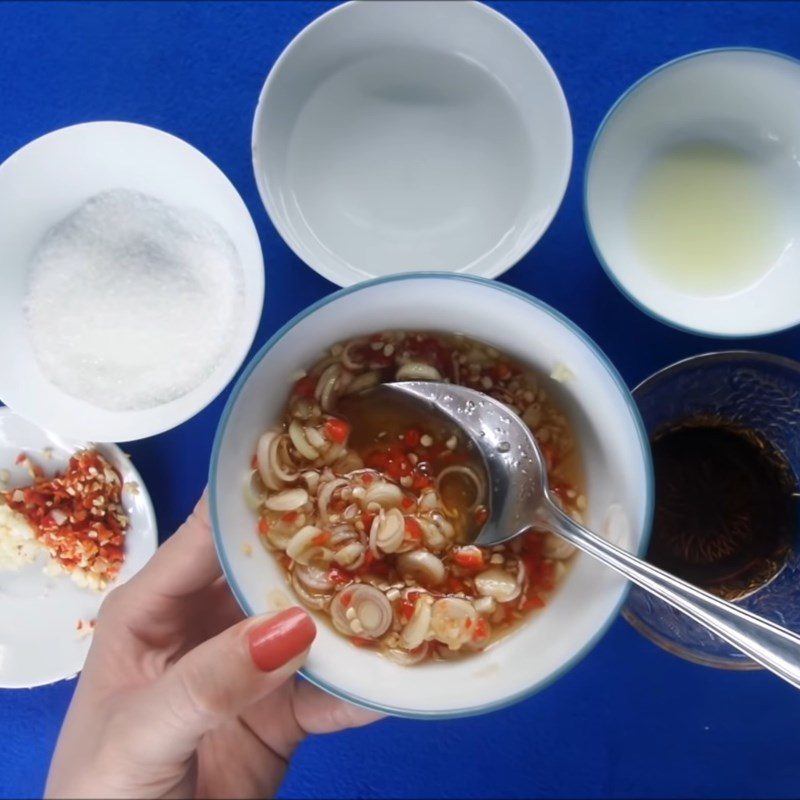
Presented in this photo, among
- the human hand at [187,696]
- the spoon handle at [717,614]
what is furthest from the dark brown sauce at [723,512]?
the human hand at [187,696]

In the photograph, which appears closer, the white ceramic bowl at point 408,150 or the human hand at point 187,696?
the human hand at point 187,696

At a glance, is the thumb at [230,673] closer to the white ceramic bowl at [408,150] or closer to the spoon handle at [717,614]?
the spoon handle at [717,614]

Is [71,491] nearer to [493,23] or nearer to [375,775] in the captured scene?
[375,775]

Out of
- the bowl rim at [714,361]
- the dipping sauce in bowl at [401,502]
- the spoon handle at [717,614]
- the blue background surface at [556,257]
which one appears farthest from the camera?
the blue background surface at [556,257]

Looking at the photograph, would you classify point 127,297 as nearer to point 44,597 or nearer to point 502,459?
point 44,597

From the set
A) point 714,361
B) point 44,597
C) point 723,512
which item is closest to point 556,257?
point 714,361

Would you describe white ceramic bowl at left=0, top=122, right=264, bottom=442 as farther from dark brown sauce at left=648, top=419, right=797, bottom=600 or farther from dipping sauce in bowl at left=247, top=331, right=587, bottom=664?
dark brown sauce at left=648, top=419, right=797, bottom=600

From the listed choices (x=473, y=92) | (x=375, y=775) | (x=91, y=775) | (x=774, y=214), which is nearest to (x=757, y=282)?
(x=774, y=214)
